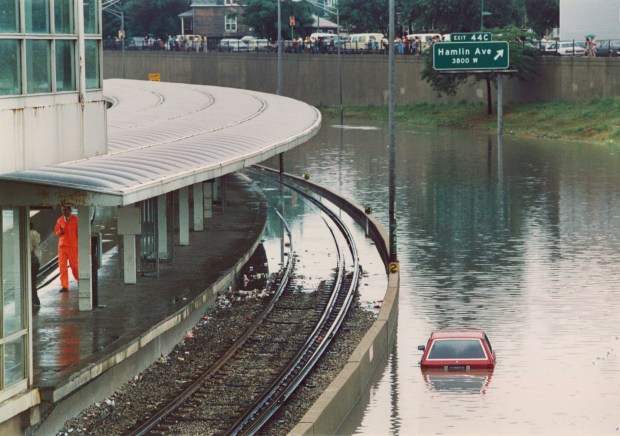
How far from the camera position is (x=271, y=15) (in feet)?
419

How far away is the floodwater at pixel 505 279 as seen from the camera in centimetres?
2145

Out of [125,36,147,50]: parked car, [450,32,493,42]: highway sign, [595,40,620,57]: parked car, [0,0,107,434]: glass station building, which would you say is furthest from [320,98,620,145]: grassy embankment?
[0,0,107,434]: glass station building

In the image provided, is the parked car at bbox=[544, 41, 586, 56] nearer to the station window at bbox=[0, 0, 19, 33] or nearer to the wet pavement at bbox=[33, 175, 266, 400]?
the wet pavement at bbox=[33, 175, 266, 400]

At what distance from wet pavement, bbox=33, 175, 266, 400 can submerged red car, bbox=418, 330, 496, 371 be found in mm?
4464

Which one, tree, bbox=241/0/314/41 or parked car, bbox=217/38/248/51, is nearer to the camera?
parked car, bbox=217/38/248/51

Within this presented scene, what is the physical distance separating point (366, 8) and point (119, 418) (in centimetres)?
11536

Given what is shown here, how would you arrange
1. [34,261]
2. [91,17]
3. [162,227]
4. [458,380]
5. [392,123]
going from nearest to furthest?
1. [91,17]
2. [458,380]
3. [34,261]
4. [162,227]
5. [392,123]

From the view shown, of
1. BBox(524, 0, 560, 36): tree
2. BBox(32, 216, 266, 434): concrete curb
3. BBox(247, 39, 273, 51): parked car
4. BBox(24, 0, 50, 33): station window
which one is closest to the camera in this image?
BBox(24, 0, 50, 33): station window

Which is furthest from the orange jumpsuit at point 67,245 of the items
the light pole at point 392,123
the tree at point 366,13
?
the tree at point 366,13

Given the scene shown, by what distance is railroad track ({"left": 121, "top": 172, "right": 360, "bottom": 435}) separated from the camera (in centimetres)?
2053

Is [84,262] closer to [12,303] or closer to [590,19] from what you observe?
[12,303]

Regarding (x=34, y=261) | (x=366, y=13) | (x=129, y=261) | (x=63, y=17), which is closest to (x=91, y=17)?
(x=63, y=17)

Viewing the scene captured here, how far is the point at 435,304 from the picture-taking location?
3072 centimetres

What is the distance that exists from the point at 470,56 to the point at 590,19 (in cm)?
3209
